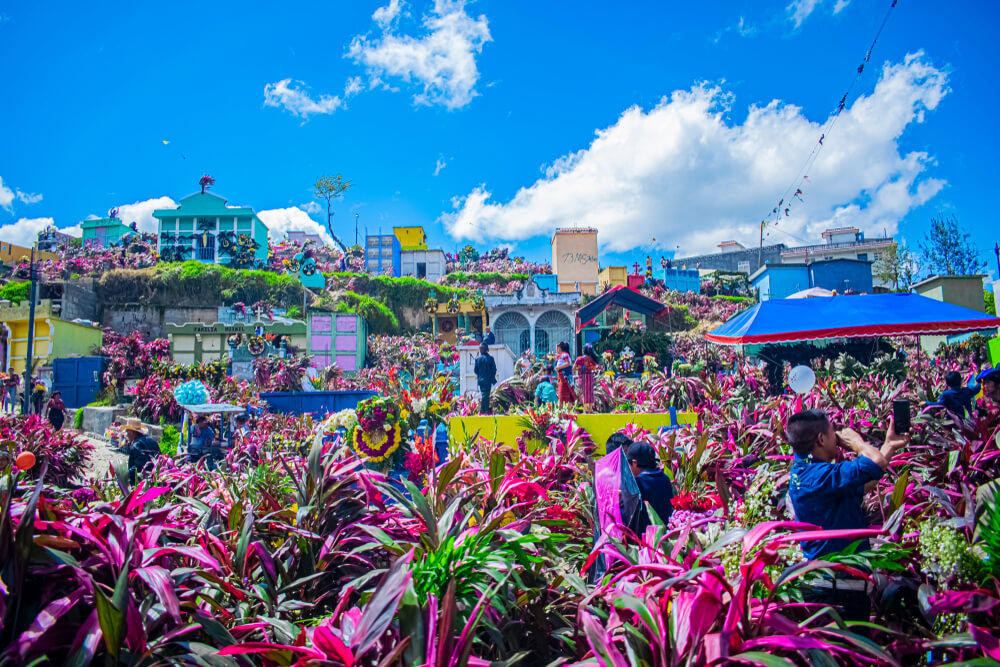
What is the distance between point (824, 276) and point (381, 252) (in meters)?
32.7

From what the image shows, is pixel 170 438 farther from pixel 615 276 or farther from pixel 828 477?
pixel 615 276


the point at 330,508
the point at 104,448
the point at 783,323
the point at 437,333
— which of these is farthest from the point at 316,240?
the point at 330,508

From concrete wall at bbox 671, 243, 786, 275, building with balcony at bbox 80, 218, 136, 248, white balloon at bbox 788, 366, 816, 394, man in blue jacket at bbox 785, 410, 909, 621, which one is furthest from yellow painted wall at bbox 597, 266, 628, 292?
building with balcony at bbox 80, 218, 136, 248

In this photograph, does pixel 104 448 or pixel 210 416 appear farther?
pixel 104 448

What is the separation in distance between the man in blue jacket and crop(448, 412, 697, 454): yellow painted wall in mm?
4199

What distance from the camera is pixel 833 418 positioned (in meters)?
5.80

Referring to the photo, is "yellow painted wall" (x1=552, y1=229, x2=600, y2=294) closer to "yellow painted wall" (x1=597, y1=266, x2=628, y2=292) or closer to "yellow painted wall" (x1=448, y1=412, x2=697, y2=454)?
"yellow painted wall" (x1=597, y1=266, x2=628, y2=292)

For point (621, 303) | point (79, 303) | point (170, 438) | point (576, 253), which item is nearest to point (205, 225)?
point (79, 303)

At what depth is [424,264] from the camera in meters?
45.0

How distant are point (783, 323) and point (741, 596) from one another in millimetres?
8643

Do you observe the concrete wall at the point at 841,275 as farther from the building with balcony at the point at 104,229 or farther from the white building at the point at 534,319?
the building with balcony at the point at 104,229

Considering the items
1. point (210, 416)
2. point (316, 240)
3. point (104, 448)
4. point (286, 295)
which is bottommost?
point (104, 448)

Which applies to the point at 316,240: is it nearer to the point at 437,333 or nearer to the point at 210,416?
the point at 437,333

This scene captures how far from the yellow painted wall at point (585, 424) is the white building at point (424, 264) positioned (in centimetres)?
3711
